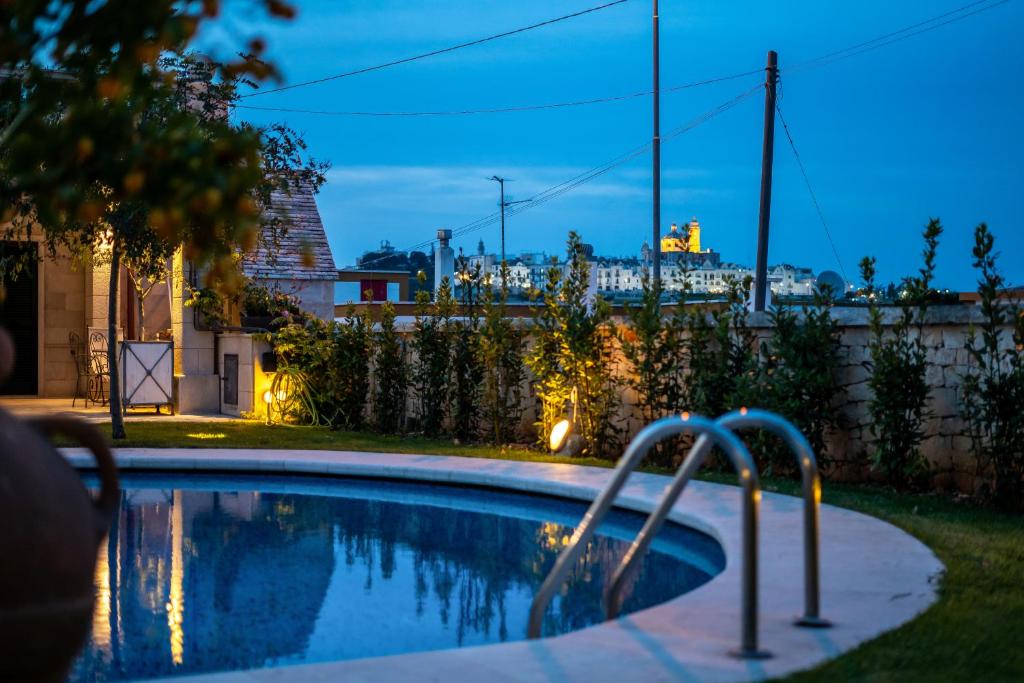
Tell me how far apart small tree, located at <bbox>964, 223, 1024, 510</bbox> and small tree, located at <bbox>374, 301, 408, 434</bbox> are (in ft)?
24.1

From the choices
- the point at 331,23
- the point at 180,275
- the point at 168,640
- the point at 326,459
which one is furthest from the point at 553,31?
the point at 168,640

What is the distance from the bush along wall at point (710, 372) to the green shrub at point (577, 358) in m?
0.02

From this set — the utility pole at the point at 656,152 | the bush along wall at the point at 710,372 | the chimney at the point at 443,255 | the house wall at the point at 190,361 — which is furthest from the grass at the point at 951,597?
the chimney at the point at 443,255

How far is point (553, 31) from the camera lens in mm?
71125

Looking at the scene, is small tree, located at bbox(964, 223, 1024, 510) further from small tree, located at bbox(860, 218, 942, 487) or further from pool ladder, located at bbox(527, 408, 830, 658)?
pool ladder, located at bbox(527, 408, 830, 658)

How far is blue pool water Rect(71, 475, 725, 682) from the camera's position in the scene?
5.53 metres

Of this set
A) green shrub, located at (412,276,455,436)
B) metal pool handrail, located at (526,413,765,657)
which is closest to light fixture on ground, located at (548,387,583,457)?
green shrub, located at (412,276,455,436)

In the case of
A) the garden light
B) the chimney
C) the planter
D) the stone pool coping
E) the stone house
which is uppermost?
the chimney

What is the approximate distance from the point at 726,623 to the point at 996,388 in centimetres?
435

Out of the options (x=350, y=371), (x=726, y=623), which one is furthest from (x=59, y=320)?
(x=726, y=623)

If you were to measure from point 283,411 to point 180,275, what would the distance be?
2.84 metres

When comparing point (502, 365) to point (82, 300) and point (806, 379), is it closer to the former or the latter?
point (806, 379)

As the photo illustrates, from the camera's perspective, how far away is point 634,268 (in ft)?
131

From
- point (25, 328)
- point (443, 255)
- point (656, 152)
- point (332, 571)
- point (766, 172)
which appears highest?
point (656, 152)
